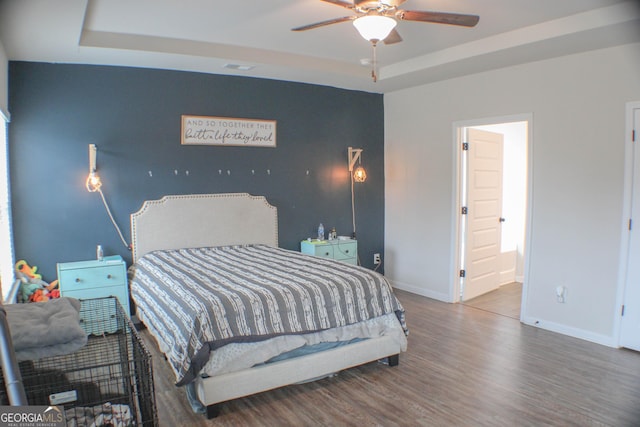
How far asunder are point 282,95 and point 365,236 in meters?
2.10

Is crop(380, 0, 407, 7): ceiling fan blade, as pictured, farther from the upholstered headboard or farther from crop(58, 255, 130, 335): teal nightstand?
crop(58, 255, 130, 335): teal nightstand

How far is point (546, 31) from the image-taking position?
337cm

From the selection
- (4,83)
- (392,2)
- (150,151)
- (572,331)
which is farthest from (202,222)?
(572,331)

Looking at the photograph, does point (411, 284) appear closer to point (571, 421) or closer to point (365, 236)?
point (365, 236)

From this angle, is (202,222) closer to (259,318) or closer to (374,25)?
(259,318)

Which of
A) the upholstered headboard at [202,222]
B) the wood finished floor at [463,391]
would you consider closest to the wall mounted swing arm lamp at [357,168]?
the upholstered headboard at [202,222]

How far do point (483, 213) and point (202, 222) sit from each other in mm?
3277

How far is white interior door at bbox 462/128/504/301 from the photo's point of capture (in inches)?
194

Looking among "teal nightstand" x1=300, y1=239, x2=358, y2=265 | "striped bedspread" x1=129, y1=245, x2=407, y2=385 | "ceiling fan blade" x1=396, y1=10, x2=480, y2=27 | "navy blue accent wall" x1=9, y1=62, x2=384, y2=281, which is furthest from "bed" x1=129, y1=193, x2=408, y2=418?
"ceiling fan blade" x1=396, y1=10, x2=480, y2=27

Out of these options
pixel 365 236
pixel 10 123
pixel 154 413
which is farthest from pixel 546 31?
pixel 10 123

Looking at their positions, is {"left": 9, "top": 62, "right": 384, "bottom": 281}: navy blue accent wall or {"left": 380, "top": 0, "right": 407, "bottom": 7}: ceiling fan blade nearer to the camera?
{"left": 380, "top": 0, "right": 407, "bottom": 7}: ceiling fan blade

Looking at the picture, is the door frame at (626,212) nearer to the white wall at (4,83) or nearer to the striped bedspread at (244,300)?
the striped bedspread at (244,300)

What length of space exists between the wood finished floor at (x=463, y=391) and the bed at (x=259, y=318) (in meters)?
0.15

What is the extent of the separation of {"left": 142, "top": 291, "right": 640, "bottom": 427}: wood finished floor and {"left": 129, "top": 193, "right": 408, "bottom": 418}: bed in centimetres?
15
